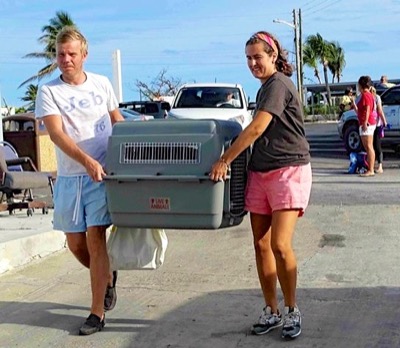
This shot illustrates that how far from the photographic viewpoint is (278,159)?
4.43 metres

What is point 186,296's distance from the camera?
18.4 feet

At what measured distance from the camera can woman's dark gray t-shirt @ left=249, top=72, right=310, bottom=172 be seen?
4.38 meters

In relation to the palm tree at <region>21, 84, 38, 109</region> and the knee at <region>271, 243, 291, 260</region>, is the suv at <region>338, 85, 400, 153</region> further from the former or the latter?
the palm tree at <region>21, 84, 38, 109</region>

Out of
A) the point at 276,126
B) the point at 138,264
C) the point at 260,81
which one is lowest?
the point at 138,264

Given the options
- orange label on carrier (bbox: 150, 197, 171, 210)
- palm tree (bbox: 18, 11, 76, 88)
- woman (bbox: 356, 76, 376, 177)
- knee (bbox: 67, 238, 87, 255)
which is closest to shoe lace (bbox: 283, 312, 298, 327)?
orange label on carrier (bbox: 150, 197, 171, 210)

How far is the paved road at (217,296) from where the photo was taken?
4.69 meters

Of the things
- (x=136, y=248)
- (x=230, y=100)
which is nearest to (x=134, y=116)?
(x=230, y=100)

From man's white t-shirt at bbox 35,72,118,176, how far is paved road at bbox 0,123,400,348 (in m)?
1.12

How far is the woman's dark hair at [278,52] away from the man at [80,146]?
3.67 ft

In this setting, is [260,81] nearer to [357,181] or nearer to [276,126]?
[276,126]

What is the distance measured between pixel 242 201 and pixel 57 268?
262 centimetres

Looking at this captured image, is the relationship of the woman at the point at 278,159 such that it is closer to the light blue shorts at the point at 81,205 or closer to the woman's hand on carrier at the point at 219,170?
the woman's hand on carrier at the point at 219,170

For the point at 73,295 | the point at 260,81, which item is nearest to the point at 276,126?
the point at 260,81

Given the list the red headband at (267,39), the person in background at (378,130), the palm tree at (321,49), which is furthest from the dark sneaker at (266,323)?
the palm tree at (321,49)
